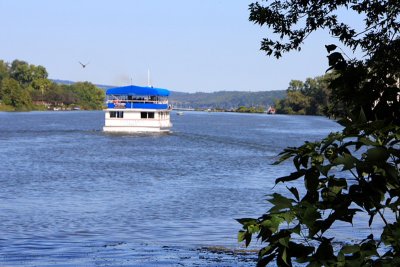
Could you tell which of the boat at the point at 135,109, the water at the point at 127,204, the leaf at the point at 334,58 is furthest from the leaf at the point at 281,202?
the boat at the point at 135,109

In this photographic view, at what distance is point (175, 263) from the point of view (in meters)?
17.1

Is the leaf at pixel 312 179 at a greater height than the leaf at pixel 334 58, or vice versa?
the leaf at pixel 334 58

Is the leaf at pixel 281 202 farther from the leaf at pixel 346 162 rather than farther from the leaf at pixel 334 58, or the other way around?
the leaf at pixel 334 58

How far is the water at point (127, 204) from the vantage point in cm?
1853

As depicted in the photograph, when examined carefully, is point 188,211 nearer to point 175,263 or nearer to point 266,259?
point 175,263

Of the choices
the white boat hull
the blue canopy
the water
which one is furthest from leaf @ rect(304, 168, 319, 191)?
the blue canopy

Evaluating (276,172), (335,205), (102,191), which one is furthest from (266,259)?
(276,172)

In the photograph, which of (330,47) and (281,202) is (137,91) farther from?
(281,202)

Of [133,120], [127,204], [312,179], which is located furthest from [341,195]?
[133,120]

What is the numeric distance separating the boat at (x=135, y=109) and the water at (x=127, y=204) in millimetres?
17919

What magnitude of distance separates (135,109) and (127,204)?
53806mm

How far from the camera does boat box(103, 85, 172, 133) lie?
84.5 metres

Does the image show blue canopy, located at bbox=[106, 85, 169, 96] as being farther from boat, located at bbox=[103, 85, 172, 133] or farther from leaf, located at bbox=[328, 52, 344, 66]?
leaf, located at bbox=[328, 52, 344, 66]

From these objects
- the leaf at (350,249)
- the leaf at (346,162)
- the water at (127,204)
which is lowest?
the water at (127,204)
